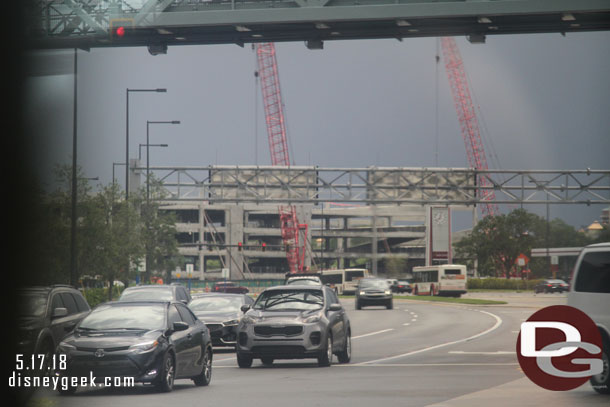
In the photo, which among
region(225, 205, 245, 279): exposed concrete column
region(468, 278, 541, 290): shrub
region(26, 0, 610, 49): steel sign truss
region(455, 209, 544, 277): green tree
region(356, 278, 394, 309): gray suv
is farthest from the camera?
region(225, 205, 245, 279): exposed concrete column

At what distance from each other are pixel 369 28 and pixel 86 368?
12.9m

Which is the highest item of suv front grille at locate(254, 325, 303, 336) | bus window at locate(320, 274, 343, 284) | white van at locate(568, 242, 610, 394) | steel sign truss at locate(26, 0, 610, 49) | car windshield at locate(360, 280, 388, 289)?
steel sign truss at locate(26, 0, 610, 49)

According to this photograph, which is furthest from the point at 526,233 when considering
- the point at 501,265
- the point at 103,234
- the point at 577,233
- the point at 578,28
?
the point at 578,28

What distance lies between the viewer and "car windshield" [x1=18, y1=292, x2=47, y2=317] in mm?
18898

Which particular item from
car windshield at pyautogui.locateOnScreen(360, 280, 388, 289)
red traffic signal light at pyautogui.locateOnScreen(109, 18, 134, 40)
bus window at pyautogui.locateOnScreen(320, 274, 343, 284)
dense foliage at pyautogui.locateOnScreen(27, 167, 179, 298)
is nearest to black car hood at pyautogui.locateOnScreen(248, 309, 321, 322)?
red traffic signal light at pyautogui.locateOnScreen(109, 18, 134, 40)

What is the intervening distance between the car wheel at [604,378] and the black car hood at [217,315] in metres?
14.4

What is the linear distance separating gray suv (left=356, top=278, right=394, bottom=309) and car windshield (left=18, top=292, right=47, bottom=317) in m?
44.0

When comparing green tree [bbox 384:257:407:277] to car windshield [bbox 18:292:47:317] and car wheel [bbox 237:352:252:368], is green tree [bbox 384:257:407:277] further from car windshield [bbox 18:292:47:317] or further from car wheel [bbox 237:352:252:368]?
car windshield [bbox 18:292:47:317]

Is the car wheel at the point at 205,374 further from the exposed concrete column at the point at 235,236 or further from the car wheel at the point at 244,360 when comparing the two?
the exposed concrete column at the point at 235,236

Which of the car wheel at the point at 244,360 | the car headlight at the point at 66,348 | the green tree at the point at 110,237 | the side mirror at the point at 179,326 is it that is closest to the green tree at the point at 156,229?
the green tree at the point at 110,237

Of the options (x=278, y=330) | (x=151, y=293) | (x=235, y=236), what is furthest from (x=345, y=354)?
(x=235, y=236)

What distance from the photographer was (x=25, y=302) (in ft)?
63.7

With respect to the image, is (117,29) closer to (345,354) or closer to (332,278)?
(345,354)

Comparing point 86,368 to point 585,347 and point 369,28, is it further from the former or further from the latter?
point 369,28
